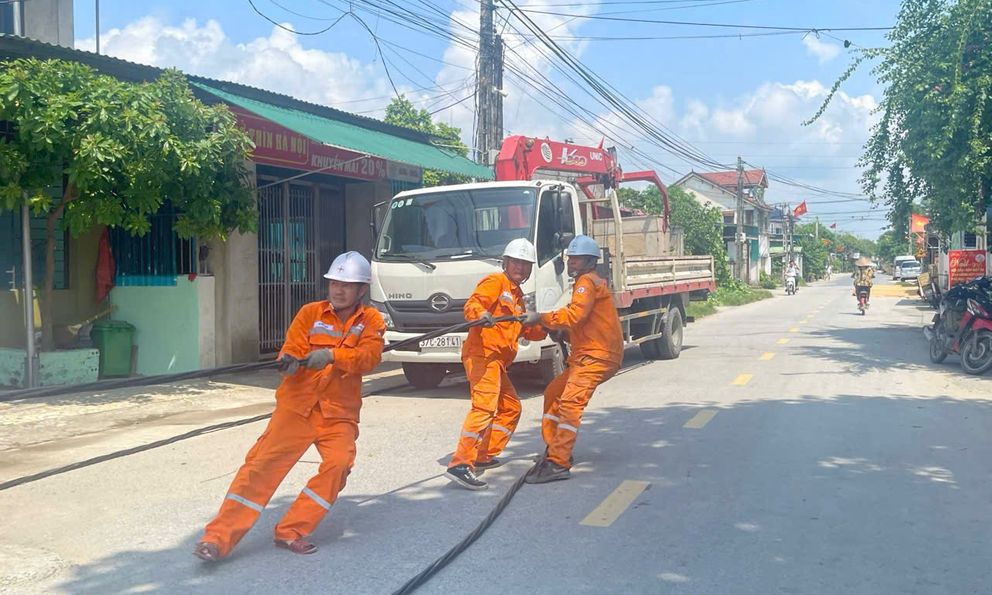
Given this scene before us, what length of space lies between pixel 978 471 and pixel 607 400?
4.06m

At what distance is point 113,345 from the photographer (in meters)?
11.6

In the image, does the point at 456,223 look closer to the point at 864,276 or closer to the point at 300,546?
the point at 300,546

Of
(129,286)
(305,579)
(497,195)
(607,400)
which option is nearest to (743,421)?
(607,400)

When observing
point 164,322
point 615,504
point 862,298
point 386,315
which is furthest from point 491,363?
point 862,298

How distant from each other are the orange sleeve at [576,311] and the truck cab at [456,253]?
313cm

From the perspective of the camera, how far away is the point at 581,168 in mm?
13047

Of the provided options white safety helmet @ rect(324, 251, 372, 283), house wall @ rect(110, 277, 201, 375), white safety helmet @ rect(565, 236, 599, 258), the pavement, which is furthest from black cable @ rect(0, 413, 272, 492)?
white safety helmet @ rect(565, 236, 599, 258)

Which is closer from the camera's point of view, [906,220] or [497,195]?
[497,195]

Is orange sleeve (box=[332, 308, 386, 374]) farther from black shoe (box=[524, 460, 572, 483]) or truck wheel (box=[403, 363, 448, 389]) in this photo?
truck wheel (box=[403, 363, 448, 389])

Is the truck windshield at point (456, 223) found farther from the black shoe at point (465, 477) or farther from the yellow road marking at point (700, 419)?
the black shoe at point (465, 477)

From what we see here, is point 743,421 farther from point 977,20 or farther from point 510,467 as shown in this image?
point 977,20

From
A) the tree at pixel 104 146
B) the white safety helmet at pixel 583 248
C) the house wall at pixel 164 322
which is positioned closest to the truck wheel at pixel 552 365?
the white safety helmet at pixel 583 248

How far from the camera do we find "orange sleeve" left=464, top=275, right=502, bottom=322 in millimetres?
6102

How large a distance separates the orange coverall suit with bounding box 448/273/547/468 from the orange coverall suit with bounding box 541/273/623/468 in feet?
0.84
